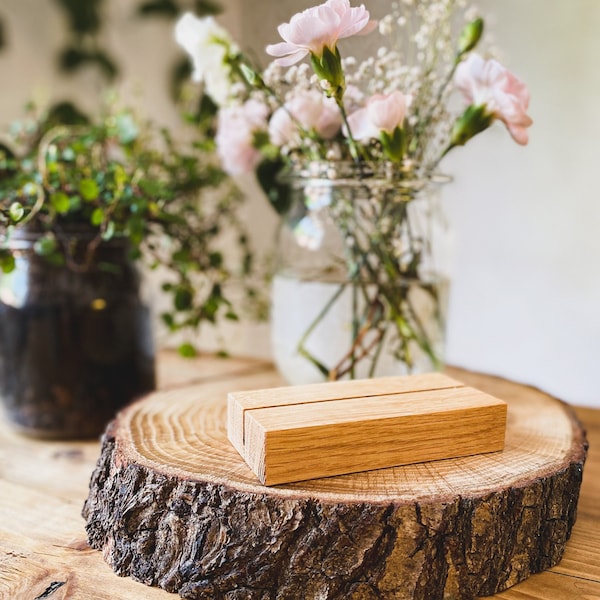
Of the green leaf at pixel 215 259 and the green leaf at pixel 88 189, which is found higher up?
the green leaf at pixel 88 189

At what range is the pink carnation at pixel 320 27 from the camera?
61 cm

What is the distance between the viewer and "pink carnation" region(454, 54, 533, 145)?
0.71 m

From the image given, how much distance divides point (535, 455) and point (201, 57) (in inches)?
27.2

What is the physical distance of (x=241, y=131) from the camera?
2.98ft

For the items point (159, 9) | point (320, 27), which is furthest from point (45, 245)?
point (159, 9)

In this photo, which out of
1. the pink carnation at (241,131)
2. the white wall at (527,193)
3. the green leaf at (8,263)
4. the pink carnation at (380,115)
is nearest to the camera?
the pink carnation at (380,115)

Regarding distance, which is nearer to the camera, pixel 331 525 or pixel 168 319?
pixel 331 525

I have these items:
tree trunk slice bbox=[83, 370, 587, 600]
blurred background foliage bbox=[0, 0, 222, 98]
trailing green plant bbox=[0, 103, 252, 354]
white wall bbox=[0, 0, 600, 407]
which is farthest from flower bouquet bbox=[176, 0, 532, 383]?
blurred background foliage bbox=[0, 0, 222, 98]

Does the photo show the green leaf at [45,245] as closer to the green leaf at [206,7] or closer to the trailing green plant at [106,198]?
the trailing green plant at [106,198]

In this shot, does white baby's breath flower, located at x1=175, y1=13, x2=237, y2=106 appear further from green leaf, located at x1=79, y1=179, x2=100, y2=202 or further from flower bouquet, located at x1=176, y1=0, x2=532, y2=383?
green leaf, located at x1=79, y1=179, x2=100, y2=202

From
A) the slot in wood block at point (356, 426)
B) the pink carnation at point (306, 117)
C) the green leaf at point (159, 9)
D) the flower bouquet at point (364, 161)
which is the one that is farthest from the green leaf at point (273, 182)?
the green leaf at point (159, 9)

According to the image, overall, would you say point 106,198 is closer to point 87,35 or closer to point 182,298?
point 182,298

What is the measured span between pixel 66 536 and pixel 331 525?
0.34 metres

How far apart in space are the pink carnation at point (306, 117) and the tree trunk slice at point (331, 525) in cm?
43
